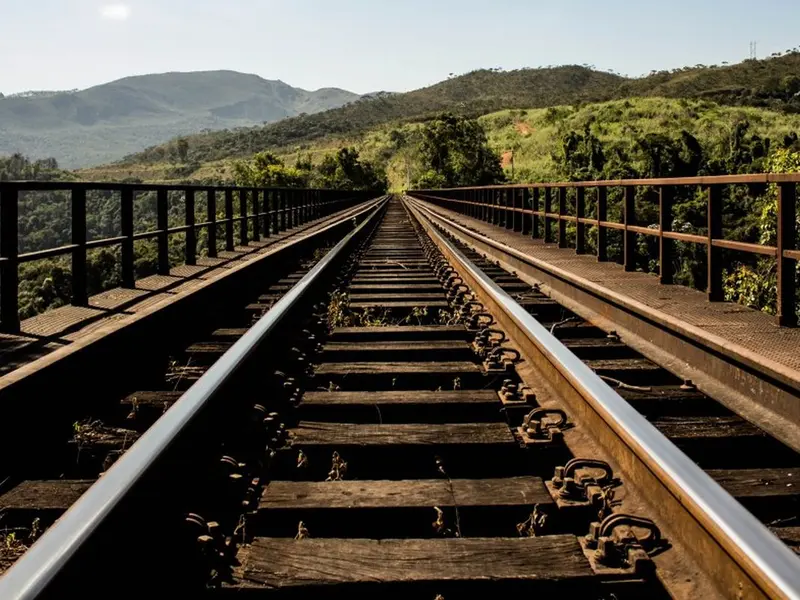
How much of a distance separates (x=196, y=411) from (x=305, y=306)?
3.52 m

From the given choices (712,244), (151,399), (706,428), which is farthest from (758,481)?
(712,244)

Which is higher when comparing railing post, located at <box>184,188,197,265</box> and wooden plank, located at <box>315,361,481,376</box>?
railing post, located at <box>184,188,197,265</box>

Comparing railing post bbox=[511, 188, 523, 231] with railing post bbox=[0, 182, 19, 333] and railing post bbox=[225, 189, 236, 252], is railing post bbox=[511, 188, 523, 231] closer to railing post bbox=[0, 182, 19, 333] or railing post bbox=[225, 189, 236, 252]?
railing post bbox=[225, 189, 236, 252]

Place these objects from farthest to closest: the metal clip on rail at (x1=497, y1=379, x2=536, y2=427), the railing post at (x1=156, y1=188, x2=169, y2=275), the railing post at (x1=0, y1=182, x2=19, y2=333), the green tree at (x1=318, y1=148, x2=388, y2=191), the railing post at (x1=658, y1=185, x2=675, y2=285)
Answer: the green tree at (x1=318, y1=148, x2=388, y2=191), the railing post at (x1=156, y1=188, x2=169, y2=275), the railing post at (x1=658, y1=185, x2=675, y2=285), the railing post at (x1=0, y1=182, x2=19, y2=333), the metal clip on rail at (x1=497, y1=379, x2=536, y2=427)

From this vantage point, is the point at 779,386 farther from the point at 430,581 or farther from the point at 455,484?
the point at 430,581

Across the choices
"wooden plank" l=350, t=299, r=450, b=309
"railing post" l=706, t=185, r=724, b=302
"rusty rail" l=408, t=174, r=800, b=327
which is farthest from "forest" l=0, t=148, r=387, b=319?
"railing post" l=706, t=185, r=724, b=302

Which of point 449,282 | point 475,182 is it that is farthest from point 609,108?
point 449,282

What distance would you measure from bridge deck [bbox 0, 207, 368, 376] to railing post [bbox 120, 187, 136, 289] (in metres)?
0.14

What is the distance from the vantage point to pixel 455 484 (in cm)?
290

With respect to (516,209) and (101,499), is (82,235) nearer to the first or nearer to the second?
(101,499)

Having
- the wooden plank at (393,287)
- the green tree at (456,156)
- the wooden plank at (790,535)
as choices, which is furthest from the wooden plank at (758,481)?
the green tree at (456,156)

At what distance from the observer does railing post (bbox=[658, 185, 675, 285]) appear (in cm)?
768

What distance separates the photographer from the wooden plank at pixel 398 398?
13.0ft

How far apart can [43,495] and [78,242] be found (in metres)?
5.21
